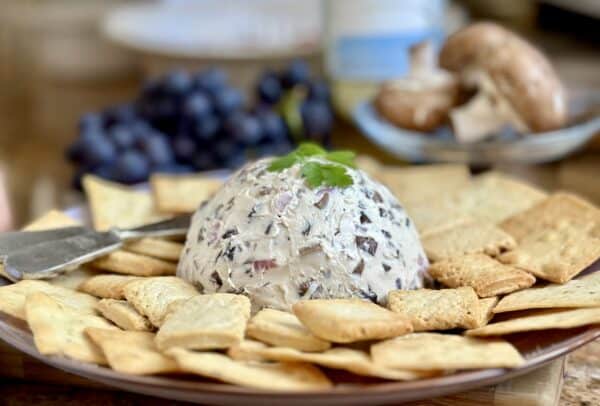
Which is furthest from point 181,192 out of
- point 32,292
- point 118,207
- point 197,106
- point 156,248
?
point 197,106

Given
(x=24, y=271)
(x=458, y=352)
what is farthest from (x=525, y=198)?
(x=24, y=271)

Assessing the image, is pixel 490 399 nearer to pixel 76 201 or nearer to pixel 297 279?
pixel 297 279

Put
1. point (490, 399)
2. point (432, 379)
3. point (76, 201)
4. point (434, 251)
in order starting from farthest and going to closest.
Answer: point (76, 201)
point (434, 251)
point (490, 399)
point (432, 379)

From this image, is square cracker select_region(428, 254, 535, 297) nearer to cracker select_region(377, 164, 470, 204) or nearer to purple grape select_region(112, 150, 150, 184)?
cracker select_region(377, 164, 470, 204)

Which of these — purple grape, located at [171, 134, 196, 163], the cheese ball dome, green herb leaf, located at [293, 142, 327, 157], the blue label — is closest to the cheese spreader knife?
the cheese ball dome

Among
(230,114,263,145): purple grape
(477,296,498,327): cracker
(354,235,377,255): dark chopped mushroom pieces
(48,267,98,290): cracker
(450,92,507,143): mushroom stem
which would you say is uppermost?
(450,92,507,143): mushroom stem
